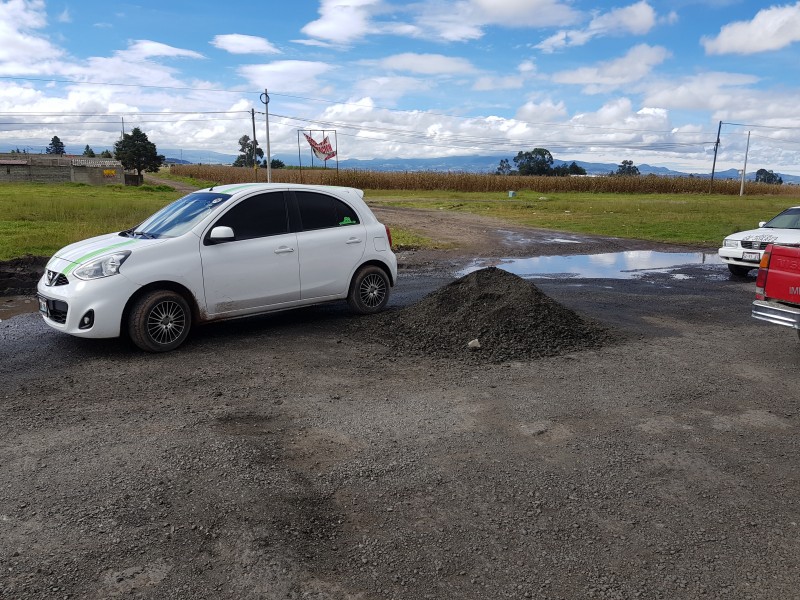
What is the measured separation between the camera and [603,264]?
15.7 metres

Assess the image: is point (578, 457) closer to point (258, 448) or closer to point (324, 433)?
point (324, 433)

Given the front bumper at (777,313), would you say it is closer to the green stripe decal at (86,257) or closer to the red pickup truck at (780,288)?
the red pickup truck at (780,288)

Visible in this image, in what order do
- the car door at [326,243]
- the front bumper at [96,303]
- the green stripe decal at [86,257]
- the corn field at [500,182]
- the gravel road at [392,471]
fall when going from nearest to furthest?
the gravel road at [392,471]
the front bumper at [96,303]
the green stripe decal at [86,257]
the car door at [326,243]
the corn field at [500,182]

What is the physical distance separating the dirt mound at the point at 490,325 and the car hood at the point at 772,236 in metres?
6.81

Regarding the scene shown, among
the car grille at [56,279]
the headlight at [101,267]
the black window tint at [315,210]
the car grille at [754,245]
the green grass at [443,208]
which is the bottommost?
A: the green grass at [443,208]

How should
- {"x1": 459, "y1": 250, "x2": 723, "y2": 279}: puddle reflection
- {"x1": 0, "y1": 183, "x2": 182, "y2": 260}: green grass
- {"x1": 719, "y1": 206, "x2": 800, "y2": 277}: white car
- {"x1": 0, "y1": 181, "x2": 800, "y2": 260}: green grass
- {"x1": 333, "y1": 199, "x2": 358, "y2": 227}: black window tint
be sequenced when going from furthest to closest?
{"x1": 0, "y1": 181, "x2": 800, "y2": 260}: green grass → {"x1": 0, "y1": 183, "x2": 182, "y2": 260}: green grass → {"x1": 459, "y1": 250, "x2": 723, "y2": 279}: puddle reflection → {"x1": 719, "y1": 206, "x2": 800, "y2": 277}: white car → {"x1": 333, "y1": 199, "x2": 358, "y2": 227}: black window tint

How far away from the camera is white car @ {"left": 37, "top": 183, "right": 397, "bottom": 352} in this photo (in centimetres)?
698

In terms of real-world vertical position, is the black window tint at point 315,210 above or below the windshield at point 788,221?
above

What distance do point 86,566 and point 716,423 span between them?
4.65 m

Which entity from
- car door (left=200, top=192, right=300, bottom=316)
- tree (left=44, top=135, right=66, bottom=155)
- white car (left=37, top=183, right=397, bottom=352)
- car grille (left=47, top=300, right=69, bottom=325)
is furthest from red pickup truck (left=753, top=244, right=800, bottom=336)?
tree (left=44, top=135, right=66, bottom=155)

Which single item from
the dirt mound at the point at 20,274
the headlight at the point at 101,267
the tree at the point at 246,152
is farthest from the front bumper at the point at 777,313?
the tree at the point at 246,152

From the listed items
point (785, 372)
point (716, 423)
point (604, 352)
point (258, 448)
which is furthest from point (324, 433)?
point (785, 372)

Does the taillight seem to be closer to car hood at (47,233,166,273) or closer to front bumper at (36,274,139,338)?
car hood at (47,233,166,273)

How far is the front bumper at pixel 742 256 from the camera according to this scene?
13555 mm
